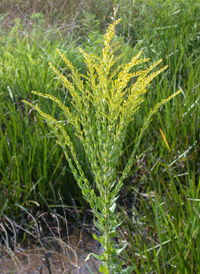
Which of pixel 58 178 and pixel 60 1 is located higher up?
pixel 60 1

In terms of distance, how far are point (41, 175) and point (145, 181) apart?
607 mm

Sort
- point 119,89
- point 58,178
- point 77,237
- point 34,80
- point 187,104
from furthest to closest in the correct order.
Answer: point 34,80, point 187,104, point 58,178, point 77,237, point 119,89

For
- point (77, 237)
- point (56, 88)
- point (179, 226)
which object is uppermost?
point (56, 88)

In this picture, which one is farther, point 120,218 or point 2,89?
point 2,89

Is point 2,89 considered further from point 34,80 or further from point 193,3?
point 193,3

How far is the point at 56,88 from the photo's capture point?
263cm

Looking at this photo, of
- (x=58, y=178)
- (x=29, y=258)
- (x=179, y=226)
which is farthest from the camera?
(x=58, y=178)

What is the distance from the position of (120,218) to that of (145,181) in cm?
30

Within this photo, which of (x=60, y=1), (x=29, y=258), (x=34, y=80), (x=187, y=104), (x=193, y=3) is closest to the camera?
(x=29, y=258)

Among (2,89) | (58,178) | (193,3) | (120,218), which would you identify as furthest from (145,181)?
(193,3)

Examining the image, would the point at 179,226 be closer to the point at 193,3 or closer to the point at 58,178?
the point at 58,178

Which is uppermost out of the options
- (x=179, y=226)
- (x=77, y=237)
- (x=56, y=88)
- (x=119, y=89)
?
(x=119, y=89)

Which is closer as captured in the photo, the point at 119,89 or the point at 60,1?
the point at 119,89

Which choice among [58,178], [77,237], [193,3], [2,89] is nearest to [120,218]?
[77,237]
